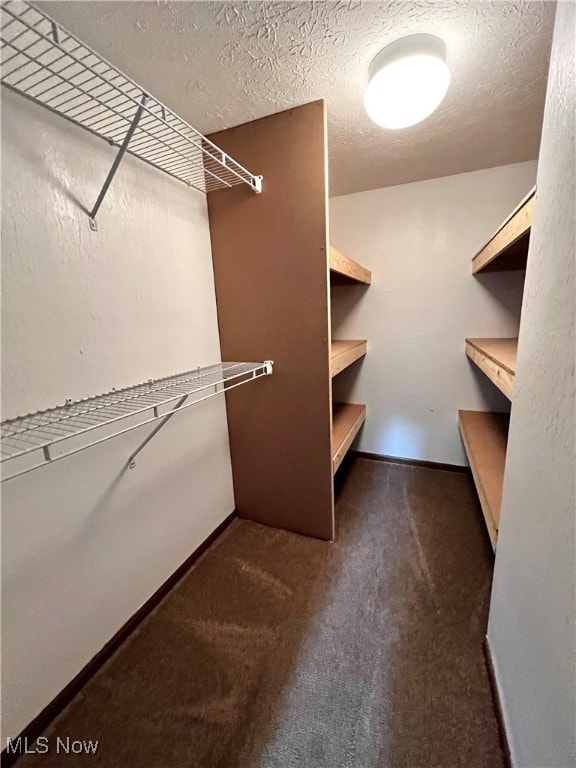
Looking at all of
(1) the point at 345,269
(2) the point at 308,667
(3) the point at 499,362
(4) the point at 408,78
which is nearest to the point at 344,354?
(1) the point at 345,269

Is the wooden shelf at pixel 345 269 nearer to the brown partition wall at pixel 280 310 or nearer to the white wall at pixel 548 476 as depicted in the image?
the brown partition wall at pixel 280 310

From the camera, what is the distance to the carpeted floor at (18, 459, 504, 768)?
86cm

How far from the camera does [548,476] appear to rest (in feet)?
2.08

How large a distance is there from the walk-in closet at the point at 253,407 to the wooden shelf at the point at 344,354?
0.06 meters

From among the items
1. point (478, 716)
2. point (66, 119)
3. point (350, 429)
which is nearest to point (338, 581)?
point (478, 716)

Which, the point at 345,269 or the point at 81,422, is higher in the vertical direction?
the point at 345,269

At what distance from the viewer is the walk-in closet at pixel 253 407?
0.78 metres

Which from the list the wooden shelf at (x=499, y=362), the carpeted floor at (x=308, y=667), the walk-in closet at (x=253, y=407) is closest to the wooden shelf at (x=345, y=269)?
the walk-in closet at (x=253, y=407)

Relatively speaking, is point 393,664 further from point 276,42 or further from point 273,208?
point 276,42

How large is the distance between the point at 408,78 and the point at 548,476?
1.26 m

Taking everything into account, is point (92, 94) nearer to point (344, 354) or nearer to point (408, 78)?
point (408, 78)

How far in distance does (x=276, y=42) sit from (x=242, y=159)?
18.5 inches
